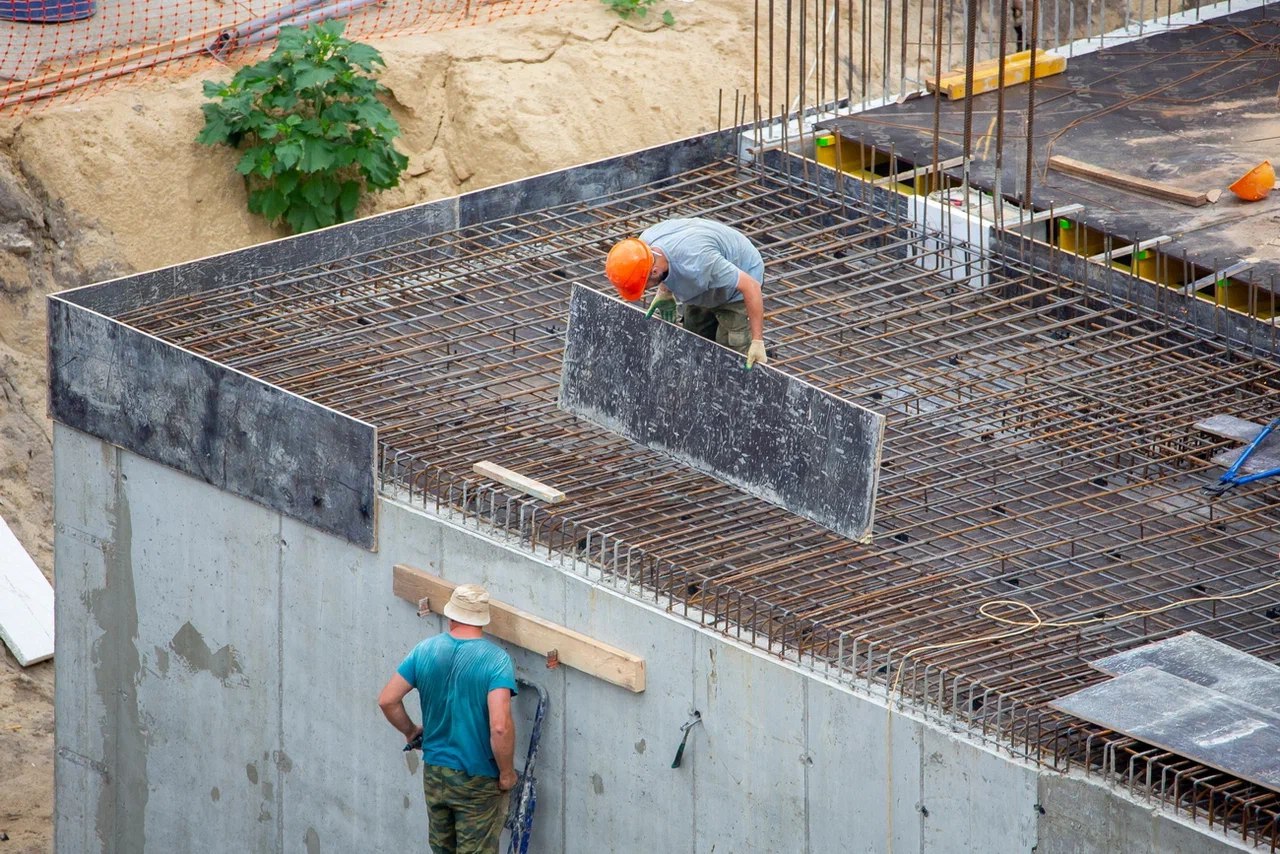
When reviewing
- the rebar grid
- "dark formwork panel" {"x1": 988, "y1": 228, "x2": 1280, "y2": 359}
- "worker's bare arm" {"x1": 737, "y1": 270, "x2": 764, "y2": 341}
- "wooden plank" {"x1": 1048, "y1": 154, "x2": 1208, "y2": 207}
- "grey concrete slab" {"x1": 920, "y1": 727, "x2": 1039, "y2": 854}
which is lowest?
"grey concrete slab" {"x1": 920, "y1": 727, "x2": 1039, "y2": 854}

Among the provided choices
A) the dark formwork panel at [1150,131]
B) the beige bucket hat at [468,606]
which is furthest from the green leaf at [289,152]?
the beige bucket hat at [468,606]

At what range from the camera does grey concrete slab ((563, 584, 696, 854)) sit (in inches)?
388

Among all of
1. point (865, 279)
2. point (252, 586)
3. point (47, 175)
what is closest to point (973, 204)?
point (865, 279)

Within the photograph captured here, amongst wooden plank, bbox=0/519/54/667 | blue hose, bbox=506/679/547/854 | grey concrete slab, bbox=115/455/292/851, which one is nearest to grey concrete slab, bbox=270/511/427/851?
grey concrete slab, bbox=115/455/292/851

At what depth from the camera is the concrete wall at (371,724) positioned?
904cm

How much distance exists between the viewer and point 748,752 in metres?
9.62

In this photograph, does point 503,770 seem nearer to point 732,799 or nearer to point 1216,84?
point 732,799

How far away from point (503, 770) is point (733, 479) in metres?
→ 1.78

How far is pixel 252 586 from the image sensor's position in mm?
11562

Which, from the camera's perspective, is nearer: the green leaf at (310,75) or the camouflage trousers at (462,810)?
the camouflage trousers at (462,810)

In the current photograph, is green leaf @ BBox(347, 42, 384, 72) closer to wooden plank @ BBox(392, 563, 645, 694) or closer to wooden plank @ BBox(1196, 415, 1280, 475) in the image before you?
wooden plank @ BBox(392, 563, 645, 694)

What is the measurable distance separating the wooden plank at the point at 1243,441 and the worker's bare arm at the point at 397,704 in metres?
4.20

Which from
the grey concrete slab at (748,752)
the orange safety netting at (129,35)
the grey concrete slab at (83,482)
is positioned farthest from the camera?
the orange safety netting at (129,35)

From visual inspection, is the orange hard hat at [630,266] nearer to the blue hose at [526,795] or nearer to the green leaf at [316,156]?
the blue hose at [526,795]
